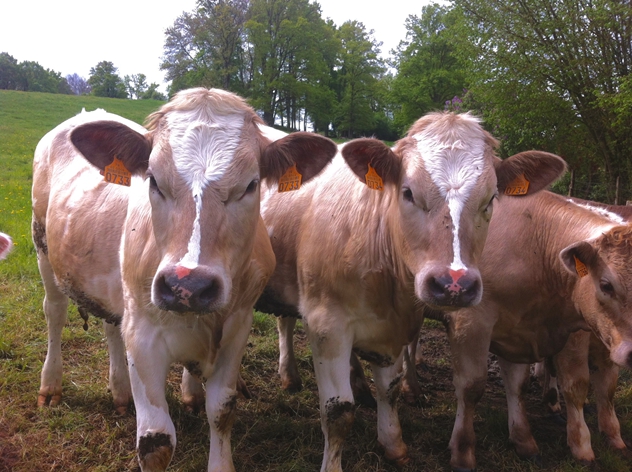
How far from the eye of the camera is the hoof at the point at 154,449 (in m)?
2.70

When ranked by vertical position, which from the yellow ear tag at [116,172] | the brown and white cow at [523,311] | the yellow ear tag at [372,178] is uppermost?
the yellow ear tag at [372,178]

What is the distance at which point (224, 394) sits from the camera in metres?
3.03

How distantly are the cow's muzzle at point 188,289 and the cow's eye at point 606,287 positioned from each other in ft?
8.36

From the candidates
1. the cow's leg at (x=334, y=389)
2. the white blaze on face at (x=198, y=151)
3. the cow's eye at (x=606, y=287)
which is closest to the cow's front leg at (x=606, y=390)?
the cow's eye at (x=606, y=287)

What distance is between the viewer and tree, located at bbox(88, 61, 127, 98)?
71875 millimetres

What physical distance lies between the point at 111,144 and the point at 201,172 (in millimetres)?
748

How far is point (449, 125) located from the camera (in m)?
2.94

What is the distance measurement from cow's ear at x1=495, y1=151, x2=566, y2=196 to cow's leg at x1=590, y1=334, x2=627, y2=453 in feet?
5.64

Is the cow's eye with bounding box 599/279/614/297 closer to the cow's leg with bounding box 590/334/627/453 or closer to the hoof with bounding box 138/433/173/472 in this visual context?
the cow's leg with bounding box 590/334/627/453

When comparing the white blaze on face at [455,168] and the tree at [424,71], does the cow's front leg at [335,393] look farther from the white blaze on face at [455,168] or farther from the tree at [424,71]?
the tree at [424,71]

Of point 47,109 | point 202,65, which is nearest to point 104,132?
point 47,109

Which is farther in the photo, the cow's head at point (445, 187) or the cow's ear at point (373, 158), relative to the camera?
the cow's ear at point (373, 158)

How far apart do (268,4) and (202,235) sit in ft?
130

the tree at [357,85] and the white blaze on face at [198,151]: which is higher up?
the tree at [357,85]
